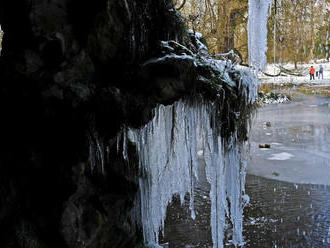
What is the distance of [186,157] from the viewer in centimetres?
406

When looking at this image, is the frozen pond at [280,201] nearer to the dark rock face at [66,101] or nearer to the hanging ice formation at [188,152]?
the hanging ice formation at [188,152]

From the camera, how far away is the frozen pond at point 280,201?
191 inches

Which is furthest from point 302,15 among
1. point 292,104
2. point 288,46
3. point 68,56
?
point 68,56

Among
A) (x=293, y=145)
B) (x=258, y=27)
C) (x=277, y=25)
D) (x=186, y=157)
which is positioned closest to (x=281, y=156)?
(x=293, y=145)

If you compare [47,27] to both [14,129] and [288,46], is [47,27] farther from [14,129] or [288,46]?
[288,46]

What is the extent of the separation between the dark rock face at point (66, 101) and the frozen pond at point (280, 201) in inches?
81.2

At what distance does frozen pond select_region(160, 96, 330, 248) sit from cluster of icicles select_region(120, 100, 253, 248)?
2.04ft

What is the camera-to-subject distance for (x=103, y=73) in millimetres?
3441

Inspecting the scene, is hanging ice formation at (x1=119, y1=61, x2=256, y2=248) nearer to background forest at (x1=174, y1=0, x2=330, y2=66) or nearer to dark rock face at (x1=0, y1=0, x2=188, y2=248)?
dark rock face at (x1=0, y1=0, x2=188, y2=248)

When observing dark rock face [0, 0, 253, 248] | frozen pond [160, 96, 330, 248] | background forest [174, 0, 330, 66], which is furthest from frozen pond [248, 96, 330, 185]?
background forest [174, 0, 330, 66]

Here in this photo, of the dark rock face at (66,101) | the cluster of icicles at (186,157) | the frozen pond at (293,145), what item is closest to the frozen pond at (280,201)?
the frozen pond at (293,145)

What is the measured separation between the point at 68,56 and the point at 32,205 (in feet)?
4.63

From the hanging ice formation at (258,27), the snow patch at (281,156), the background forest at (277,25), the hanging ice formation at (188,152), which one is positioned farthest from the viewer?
the background forest at (277,25)

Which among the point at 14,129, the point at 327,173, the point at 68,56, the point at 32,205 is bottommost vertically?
the point at 327,173
